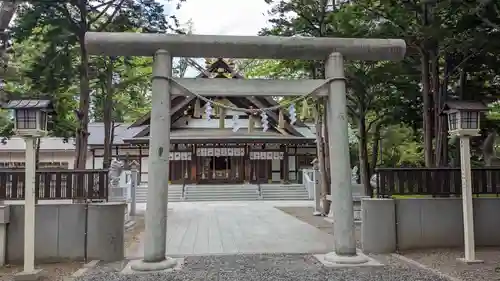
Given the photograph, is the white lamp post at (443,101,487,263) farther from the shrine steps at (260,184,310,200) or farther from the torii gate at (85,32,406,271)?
the shrine steps at (260,184,310,200)

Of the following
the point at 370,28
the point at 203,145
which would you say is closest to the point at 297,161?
the point at 203,145

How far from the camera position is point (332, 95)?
22.4 feet

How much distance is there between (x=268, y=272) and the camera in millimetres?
6035

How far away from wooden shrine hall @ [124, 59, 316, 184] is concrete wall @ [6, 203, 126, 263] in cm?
1965

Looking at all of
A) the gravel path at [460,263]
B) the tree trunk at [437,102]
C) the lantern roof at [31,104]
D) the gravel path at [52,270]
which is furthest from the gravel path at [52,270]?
the tree trunk at [437,102]

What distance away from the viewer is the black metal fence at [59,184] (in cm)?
698

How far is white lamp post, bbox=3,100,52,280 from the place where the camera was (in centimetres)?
583

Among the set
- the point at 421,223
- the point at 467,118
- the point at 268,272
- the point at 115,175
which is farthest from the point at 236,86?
the point at 115,175

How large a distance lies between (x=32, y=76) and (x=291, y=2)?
7181 millimetres

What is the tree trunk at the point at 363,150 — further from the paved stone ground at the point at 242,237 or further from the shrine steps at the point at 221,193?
the shrine steps at the point at 221,193

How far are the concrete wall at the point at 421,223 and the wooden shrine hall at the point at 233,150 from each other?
19.2m

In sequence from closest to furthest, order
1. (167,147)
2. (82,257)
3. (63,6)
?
(167,147) → (82,257) → (63,6)

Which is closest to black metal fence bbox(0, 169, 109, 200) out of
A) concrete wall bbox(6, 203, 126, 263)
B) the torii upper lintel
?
concrete wall bbox(6, 203, 126, 263)

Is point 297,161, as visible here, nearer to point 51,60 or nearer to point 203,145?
point 203,145
